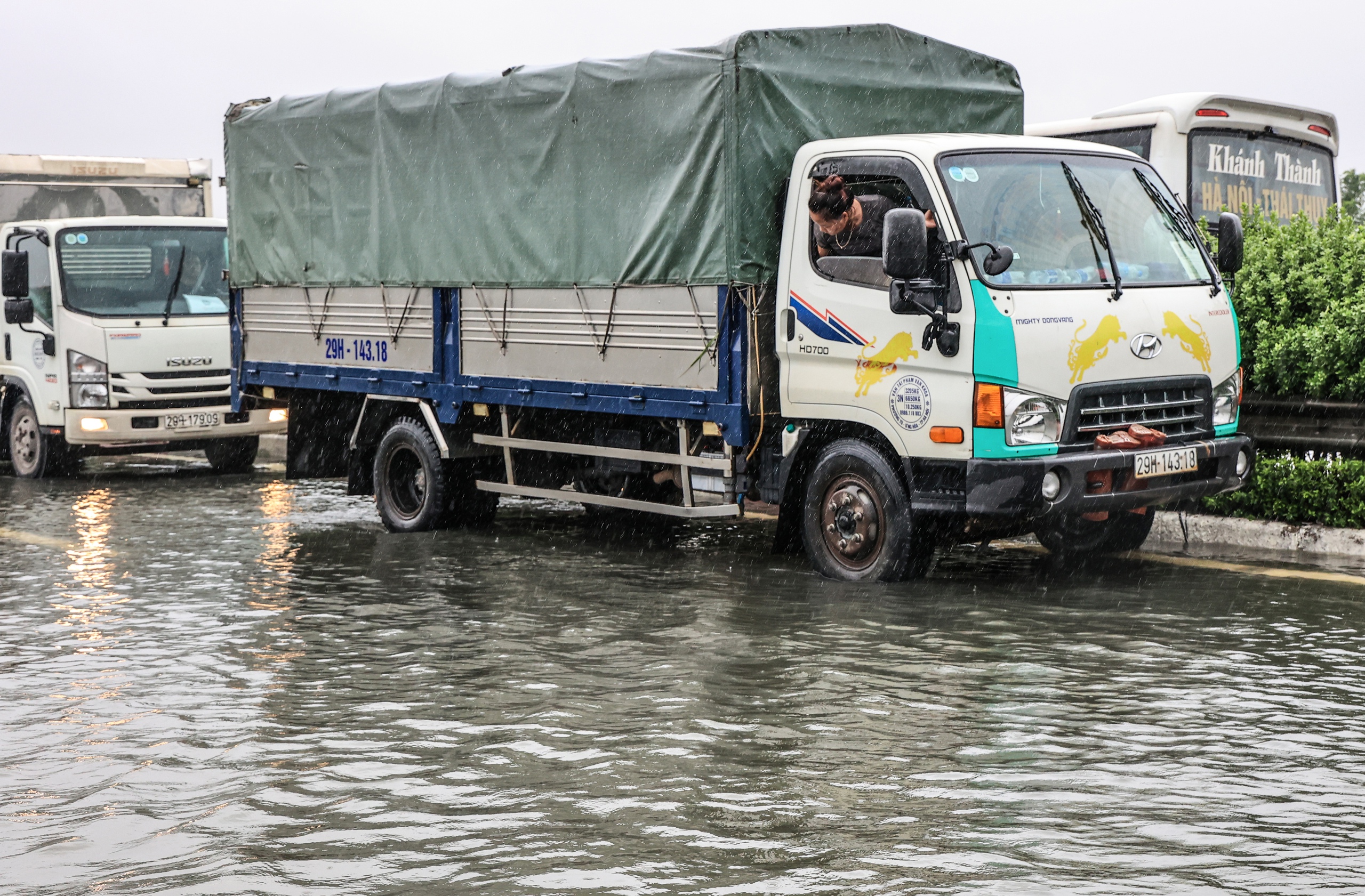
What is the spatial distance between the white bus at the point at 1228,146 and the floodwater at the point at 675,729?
6528mm

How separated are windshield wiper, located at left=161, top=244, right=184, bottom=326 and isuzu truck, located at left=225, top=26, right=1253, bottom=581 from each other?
468 cm

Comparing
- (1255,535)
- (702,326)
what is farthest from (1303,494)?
(702,326)

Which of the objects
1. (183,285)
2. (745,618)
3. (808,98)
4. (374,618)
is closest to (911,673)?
(745,618)

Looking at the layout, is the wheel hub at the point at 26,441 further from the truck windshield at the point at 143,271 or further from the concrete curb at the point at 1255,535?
the concrete curb at the point at 1255,535

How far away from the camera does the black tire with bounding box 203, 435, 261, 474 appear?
1750 cm

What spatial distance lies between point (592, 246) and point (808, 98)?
1.66 metres

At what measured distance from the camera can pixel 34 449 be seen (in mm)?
17078

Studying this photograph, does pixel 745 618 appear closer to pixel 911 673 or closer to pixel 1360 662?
pixel 911 673

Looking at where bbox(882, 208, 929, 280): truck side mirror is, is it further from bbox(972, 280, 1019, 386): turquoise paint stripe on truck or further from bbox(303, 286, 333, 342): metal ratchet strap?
bbox(303, 286, 333, 342): metal ratchet strap

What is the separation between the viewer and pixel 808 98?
1012cm

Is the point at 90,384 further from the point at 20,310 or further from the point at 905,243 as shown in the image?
the point at 905,243

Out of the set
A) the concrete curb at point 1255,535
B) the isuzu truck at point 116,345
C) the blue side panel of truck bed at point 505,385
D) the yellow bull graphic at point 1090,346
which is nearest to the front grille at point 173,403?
the isuzu truck at point 116,345

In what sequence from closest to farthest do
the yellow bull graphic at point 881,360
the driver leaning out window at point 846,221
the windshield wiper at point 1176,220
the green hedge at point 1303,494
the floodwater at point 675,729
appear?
1. the floodwater at point 675,729
2. the yellow bull graphic at point 881,360
3. the driver leaning out window at point 846,221
4. the windshield wiper at point 1176,220
5. the green hedge at point 1303,494

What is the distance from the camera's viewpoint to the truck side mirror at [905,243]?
8.73 meters
